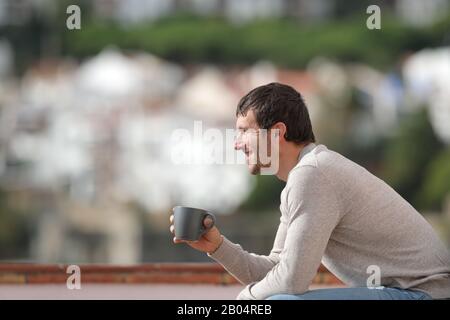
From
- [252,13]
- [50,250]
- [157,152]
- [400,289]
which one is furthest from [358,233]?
[252,13]

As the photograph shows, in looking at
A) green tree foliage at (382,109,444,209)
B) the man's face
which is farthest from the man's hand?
green tree foliage at (382,109,444,209)

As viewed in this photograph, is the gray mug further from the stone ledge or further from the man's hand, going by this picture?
the stone ledge

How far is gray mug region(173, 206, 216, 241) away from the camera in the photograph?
2.03 meters

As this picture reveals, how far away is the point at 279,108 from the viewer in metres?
2.00

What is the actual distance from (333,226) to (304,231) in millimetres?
47

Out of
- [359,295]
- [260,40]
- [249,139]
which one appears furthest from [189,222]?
[260,40]

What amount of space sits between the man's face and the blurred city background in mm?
24935

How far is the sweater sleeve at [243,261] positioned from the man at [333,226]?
0.04m

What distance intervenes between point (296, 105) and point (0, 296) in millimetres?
937

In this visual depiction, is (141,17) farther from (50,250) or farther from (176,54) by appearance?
(50,250)

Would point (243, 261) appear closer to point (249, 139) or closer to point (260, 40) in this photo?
point (249, 139)

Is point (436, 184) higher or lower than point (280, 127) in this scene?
lower

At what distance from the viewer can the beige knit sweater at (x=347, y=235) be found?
75.7 inches

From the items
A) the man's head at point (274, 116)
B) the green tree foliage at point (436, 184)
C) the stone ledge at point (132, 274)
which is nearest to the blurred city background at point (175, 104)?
the green tree foliage at point (436, 184)
